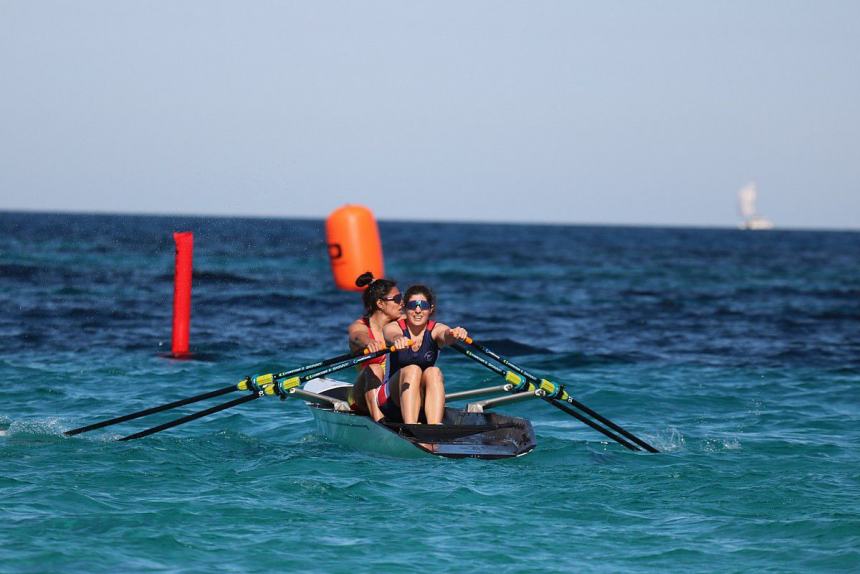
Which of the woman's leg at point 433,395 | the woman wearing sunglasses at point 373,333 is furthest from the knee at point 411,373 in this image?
the woman wearing sunglasses at point 373,333

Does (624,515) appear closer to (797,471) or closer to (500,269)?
(797,471)

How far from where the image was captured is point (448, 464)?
10.5 metres

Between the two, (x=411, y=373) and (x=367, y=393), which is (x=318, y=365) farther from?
(x=411, y=373)

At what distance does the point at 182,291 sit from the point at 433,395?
28.1ft

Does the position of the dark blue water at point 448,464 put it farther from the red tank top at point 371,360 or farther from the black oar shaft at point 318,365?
the red tank top at point 371,360

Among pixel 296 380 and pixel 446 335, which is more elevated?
pixel 446 335

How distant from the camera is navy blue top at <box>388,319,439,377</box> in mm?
11250

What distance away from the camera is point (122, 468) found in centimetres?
1039

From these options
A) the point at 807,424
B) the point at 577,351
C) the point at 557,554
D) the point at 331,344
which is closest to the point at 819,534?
the point at 557,554

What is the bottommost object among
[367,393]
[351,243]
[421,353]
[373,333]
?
[367,393]

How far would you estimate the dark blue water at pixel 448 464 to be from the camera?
26.5 feet

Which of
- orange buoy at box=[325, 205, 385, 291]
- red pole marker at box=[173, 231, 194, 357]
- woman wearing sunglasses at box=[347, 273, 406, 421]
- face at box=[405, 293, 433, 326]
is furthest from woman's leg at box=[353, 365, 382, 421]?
orange buoy at box=[325, 205, 385, 291]

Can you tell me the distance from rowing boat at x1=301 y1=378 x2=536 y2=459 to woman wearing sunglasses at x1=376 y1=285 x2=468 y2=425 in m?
0.32

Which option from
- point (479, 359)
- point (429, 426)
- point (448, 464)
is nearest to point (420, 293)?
point (479, 359)
